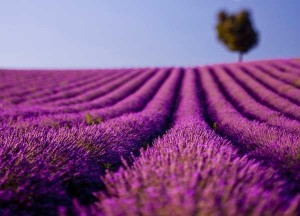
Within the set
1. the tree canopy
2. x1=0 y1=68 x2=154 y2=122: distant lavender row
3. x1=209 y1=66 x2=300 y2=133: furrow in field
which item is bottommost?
x1=0 y1=68 x2=154 y2=122: distant lavender row

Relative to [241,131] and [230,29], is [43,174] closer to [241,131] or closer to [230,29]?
[241,131]

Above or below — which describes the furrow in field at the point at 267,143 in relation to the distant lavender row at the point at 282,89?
below

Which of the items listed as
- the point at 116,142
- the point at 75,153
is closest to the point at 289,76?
the point at 116,142

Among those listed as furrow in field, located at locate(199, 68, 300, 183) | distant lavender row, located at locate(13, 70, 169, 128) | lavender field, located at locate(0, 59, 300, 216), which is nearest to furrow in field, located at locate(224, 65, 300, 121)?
lavender field, located at locate(0, 59, 300, 216)

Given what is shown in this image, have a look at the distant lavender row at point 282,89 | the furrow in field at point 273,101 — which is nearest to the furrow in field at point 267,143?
the furrow in field at point 273,101

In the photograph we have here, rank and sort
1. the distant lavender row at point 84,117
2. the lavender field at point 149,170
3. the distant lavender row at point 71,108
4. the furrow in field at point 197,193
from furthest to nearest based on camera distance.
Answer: the distant lavender row at point 71,108
the distant lavender row at point 84,117
the lavender field at point 149,170
the furrow in field at point 197,193

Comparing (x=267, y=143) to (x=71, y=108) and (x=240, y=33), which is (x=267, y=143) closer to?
(x=71, y=108)

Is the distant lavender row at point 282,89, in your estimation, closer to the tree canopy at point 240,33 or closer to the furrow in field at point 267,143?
the furrow in field at point 267,143

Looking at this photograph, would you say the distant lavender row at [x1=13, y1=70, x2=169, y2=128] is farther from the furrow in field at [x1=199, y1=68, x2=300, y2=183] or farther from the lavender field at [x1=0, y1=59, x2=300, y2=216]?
the furrow in field at [x1=199, y1=68, x2=300, y2=183]
